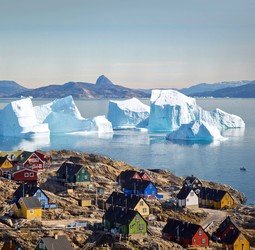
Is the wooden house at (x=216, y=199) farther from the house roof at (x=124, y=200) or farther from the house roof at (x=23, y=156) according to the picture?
the house roof at (x=23, y=156)

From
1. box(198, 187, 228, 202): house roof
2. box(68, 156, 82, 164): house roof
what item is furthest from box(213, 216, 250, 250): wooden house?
box(68, 156, 82, 164): house roof

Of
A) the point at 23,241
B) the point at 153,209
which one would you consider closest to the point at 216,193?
the point at 153,209

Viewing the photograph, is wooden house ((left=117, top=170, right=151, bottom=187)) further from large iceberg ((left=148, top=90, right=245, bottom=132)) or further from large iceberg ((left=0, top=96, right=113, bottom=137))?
large iceberg ((left=148, top=90, right=245, bottom=132))

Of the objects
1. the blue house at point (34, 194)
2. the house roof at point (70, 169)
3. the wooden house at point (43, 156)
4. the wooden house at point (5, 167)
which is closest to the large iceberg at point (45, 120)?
the wooden house at point (43, 156)

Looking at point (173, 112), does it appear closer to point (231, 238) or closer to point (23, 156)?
point (23, 156)

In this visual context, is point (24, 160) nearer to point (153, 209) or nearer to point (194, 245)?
point (153, 209)
